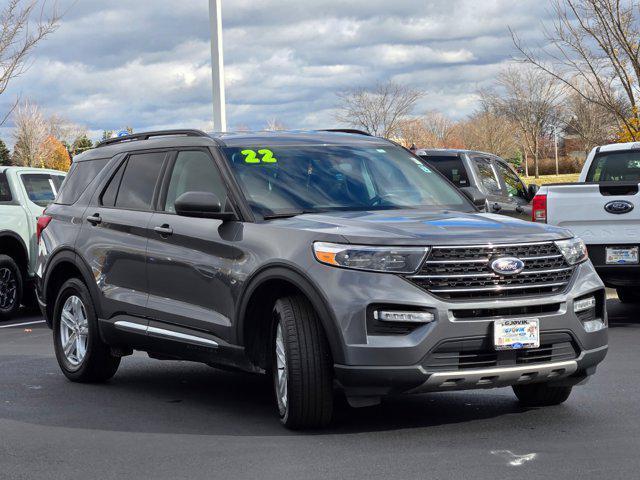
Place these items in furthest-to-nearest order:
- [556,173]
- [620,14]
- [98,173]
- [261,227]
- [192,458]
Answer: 1. [556,173]
2. [620,14]
3. [98,173]
4. [261,227]
5. [192,458]

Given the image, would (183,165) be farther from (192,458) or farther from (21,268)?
(21,268)

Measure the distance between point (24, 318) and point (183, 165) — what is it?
7.57m

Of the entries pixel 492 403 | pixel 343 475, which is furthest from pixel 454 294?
pixel 492 403

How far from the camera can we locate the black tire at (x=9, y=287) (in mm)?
14156

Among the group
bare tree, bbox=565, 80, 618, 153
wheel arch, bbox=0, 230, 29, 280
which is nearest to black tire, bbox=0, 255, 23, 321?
wheel arch, bbox=0, 230, 29, 280

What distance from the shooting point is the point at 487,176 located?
16672 mm

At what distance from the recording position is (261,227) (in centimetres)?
678

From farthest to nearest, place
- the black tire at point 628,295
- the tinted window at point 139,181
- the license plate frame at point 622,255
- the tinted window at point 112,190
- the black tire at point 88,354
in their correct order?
the black tire at point 628,295 < the license plate frame at point 622,255 < the tinted window at point 112,190 < the black tire at point 88,354 < the tinted window at point 139,181

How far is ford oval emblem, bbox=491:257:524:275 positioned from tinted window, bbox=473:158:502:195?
33.9 feet

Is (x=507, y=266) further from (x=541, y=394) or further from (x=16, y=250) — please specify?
(x=16, y=250)

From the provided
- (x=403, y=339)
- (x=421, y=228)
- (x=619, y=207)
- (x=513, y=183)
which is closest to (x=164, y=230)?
(x=421, y=228)

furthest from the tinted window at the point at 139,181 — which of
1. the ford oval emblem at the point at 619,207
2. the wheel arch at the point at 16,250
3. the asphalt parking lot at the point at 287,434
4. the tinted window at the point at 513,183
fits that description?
the tinted window at the point at 513,183

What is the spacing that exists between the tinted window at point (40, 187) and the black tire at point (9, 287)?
1.03 metres

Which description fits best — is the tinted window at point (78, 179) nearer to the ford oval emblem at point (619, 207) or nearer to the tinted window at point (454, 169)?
the ford oval emblem at point (619, 207)
